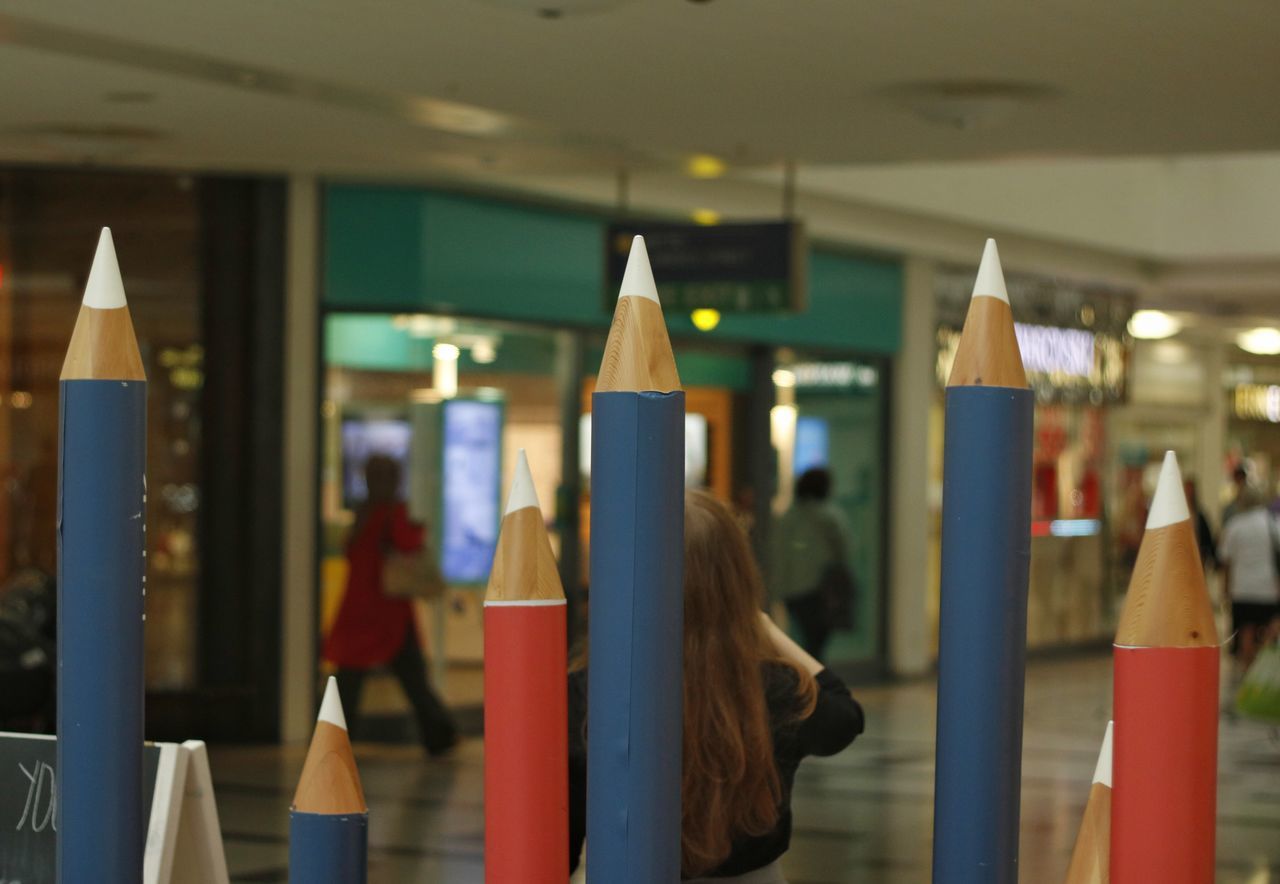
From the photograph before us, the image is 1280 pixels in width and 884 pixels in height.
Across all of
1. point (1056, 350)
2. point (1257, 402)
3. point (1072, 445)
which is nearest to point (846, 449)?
point (1056, 350)

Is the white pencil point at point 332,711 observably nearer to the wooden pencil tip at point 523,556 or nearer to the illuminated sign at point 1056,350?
the wooden pencil tip at point 523,556

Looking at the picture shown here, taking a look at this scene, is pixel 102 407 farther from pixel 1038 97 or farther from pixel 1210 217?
pixel 1210 217

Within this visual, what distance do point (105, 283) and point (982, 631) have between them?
1.01 meters

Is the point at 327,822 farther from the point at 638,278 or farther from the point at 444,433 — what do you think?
the point at 444,433

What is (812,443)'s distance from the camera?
1521 cm

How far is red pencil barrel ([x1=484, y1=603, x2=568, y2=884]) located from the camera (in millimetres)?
2008

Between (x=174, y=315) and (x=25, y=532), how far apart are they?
1.51 m

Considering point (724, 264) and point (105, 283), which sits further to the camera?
point (724, 264)

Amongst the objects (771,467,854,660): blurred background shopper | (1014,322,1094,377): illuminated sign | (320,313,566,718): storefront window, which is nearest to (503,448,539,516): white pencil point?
(320,313,566,718): storefront window

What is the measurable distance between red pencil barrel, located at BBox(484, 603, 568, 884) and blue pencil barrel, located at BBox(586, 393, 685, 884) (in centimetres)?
9

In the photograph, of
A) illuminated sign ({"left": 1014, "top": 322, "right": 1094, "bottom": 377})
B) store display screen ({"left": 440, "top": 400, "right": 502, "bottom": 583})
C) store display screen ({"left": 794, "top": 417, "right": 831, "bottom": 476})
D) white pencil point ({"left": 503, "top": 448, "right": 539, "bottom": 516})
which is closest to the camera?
white pencil point ({"left": 503, "top": 448, "right": 539, "bottom": 516})

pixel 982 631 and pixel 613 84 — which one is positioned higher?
pixel 613 84

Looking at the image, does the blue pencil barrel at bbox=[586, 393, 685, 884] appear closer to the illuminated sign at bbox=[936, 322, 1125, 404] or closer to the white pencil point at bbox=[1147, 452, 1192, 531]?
the white pencil point at bbox=[1147, 452, 1192, 531]

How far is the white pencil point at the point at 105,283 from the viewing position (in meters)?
2.02
